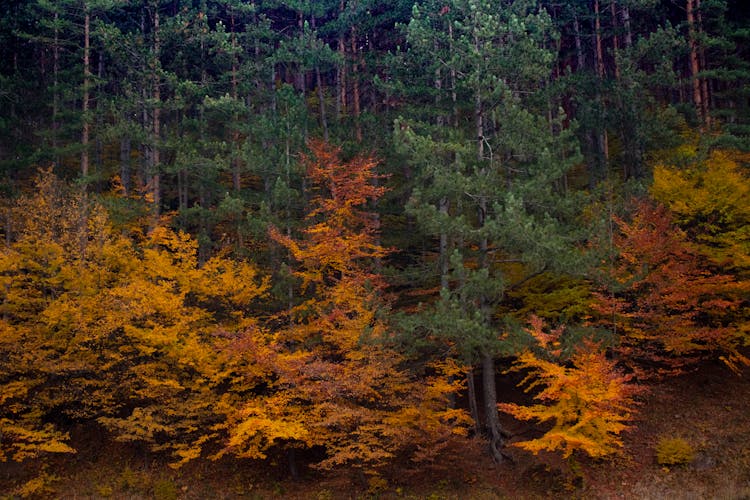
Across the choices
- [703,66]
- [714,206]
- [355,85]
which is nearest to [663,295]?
[714,206]

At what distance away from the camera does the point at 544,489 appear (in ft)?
55.3

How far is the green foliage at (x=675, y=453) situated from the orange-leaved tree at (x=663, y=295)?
227cm

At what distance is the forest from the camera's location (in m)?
16.9

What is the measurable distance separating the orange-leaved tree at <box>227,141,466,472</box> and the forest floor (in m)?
1.12

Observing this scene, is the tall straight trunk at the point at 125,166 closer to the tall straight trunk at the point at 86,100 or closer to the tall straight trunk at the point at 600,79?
the tall straight trunk at the point at 86,100

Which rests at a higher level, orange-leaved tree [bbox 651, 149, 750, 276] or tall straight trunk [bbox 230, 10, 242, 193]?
tall straight trunk [bbox 230, 10, 242, 193]

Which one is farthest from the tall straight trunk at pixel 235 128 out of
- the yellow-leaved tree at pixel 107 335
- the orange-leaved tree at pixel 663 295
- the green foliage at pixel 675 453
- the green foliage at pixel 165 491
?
the green foliage at pixel 675 453

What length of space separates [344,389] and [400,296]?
6578 millimetres

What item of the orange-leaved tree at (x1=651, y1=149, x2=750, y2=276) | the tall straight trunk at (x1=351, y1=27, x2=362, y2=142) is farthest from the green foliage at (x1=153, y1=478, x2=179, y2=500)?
the orange-leaved tree at (x1=651, y1=149, x2=750, y2=276)

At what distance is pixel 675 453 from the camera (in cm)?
1647

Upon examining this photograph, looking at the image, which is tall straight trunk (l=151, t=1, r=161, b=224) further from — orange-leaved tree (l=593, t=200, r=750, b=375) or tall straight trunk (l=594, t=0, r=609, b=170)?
tall straight trunk (l=594, t=0, r=609, b=170)

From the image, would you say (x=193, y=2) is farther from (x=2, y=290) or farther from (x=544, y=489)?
(x=544, y=489)

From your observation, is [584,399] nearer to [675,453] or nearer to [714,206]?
[675,453]

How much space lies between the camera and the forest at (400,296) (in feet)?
55.6
